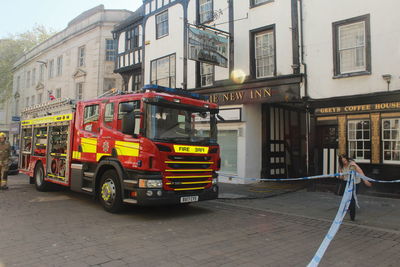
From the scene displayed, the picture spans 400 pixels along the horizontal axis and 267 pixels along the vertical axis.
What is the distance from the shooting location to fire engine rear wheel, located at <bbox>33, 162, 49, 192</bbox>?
10.3m

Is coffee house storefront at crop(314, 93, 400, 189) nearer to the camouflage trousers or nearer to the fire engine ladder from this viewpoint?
the fire engine ladder

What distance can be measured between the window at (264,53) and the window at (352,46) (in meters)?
2.54

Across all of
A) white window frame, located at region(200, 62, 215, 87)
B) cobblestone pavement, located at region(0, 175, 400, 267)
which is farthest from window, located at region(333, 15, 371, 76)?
cobblestone pavement, located at region(0, 175, 400, 267)

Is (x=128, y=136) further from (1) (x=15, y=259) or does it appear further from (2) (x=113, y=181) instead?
(1) (x=15, y=259)

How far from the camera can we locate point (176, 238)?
5457 millimetres

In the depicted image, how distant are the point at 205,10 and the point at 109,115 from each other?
32.1 ft

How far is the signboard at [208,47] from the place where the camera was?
12.6 meters

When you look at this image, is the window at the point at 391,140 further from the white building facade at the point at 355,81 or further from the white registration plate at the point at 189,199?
the white registration plate at the point at 189,199

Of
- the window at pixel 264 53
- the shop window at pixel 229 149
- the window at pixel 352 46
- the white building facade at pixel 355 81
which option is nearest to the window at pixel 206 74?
the window at pixel 264 53

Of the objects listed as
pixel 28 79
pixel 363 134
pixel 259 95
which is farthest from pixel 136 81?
pixel 28 79

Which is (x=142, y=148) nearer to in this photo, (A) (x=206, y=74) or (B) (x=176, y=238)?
(B) (x=176, y=238)

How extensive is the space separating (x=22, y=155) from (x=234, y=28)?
32.9ft

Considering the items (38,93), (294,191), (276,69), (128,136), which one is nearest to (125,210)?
(128,136)

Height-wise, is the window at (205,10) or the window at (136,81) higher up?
the window at (205,10)
